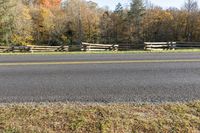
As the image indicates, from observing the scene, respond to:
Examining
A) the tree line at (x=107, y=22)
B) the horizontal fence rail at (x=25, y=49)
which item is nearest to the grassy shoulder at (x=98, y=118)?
the horizontal fence rail at (x=25, y=49)

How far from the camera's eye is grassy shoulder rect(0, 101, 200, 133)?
454 cm

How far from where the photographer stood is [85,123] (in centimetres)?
464

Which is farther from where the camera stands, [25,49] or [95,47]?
[95,47]

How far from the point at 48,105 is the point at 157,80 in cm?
317

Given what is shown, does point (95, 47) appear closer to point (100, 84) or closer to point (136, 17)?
point (100, 84)

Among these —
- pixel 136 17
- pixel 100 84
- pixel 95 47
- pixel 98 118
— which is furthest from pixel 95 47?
pixel 136 17

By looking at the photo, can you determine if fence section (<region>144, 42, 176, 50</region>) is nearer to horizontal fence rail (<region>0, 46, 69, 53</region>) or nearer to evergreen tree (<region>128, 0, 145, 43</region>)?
horizontal fence rail (<region>0, 46, 69, 53</region>)

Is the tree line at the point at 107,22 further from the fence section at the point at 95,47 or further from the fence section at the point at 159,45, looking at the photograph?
the fence section at the point at 159,45

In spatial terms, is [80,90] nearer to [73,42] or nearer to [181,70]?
[181,70]

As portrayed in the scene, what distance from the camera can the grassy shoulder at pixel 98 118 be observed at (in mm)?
4543

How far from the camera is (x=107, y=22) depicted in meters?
73.6

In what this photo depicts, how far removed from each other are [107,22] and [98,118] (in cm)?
6960

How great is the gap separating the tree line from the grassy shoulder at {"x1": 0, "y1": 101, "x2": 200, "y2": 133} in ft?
174

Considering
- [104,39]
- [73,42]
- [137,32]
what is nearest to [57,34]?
[73,42]
